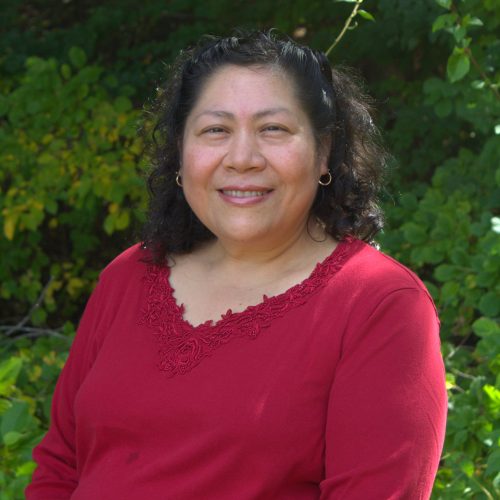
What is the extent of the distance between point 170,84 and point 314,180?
17.7 inches

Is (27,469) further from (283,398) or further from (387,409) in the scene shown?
(387,409)

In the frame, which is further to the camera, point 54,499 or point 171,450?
point 54,499

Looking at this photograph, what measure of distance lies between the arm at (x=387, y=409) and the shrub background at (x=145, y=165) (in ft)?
1.56

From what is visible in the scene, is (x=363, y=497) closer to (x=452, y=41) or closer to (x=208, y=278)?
Answer: (x=208, y=278)

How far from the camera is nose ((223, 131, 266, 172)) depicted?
6.83 ft

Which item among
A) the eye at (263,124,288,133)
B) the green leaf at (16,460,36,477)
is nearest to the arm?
the eye at (263,124,288,133)

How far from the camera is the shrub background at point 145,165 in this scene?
2691 mm

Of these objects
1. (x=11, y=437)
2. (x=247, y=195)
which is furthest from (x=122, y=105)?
(x=247, y=195)

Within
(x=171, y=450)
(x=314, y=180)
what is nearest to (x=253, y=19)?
(x=314, y=180)

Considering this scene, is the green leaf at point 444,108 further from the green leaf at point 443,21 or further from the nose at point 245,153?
the nose at point 245,153

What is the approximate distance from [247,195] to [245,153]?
9cm

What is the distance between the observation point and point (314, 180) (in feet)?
7.09

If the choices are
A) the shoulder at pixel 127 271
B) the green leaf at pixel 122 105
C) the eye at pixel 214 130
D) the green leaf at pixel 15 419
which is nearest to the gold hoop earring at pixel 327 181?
the eye at pixel 214 130

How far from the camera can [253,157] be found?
2.08 meters
